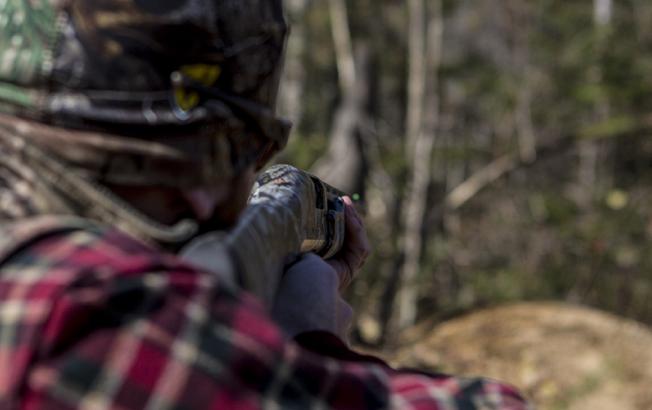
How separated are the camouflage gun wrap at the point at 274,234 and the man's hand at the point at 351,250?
26 millimetres

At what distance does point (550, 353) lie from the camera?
7586 mm

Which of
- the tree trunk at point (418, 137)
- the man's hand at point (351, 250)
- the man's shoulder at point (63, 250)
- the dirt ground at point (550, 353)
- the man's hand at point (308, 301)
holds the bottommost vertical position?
the dirt ground at point (550, 353)

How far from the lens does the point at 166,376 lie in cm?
101

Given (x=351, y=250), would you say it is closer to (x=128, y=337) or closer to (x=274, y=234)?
(x=274, y=234)

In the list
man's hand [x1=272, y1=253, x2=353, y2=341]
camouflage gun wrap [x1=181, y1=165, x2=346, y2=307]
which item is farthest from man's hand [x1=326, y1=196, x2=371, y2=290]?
man's hand [x1=272, y1=253, x2=353, y2=341]

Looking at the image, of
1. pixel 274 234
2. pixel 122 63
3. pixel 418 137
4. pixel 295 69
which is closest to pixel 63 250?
pixel 122 63

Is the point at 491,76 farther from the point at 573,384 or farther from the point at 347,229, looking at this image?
the point at 347,229

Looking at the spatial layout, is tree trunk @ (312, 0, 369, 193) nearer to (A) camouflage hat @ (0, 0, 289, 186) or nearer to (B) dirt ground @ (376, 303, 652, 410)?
(B) dirt ground @ (376, 303, 652, 410)

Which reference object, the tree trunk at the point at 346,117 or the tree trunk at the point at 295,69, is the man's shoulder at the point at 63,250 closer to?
the tree trunk at the point at 346,117

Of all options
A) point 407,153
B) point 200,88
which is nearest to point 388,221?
point 407,153

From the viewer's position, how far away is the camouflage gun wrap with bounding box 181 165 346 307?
→ 1.20m

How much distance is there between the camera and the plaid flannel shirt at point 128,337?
988 mm

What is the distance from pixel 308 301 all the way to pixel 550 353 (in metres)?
6.55

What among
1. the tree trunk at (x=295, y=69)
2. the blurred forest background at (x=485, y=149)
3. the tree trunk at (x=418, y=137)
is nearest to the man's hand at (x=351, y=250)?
the blurred forest background at (x=485, y=149)
